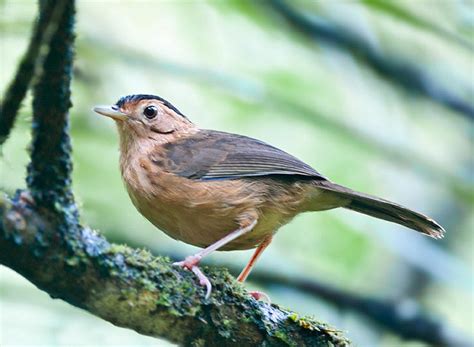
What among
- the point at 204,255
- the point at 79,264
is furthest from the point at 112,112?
the point at 79,264

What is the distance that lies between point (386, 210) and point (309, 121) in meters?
1.93

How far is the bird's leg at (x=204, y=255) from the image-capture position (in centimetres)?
347

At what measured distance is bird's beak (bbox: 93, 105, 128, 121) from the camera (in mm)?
4962

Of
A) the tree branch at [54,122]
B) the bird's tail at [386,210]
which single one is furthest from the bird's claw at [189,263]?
the bird's tail at [386,210]

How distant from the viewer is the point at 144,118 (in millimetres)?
5273

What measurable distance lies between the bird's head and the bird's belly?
2.14 ft

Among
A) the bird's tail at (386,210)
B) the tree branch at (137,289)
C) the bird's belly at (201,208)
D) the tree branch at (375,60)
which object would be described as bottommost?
the tree branch at (137,289)

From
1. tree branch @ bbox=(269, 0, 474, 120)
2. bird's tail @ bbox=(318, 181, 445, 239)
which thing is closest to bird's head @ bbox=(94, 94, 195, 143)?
bird's tail @ bbox=(318, 181, 445, 239)

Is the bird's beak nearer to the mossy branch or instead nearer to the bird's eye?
the bird's eye

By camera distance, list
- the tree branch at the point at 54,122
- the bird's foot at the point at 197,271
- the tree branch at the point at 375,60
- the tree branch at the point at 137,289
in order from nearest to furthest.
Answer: the tree branch at the point at 54,122 → the tree branch at the point at 137,289 → the bird's foot at the point at 197,271 → the tree branch at the point at 375,60

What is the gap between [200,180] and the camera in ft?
15.3

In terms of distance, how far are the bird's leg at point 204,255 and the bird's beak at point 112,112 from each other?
119 cm

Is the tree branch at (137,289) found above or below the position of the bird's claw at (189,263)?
below

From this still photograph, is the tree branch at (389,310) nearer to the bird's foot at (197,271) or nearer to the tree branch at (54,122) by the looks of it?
the bird's foot at (197,271)
